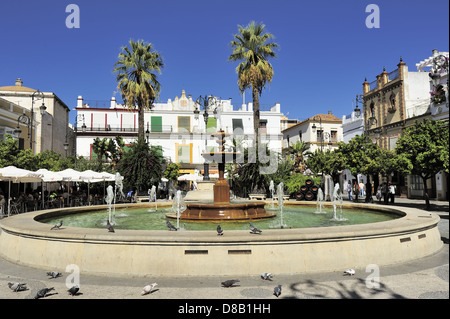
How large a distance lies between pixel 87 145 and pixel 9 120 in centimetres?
1458

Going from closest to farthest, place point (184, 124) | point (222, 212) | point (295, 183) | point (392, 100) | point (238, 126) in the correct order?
point (222, 212), point (295, 183), point (392, 100), point (184, 124), point (238, 126)

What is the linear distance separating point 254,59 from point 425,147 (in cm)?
1189

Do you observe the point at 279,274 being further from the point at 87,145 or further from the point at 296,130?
the point at 296,130

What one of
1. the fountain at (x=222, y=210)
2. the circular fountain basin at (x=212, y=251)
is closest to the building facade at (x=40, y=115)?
the fountain at (x=222, y=210)

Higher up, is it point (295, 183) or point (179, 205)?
point (295, 183)

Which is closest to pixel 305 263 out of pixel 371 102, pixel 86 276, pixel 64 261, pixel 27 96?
pixel 86 276

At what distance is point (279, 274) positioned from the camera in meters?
5.45

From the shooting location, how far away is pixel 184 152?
41.9 meters

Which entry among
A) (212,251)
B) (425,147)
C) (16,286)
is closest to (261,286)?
(212,251)

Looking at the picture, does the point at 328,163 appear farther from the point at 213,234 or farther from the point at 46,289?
the point at 46,289

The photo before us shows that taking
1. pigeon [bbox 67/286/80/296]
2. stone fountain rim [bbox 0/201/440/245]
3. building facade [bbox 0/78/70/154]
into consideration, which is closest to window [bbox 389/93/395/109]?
stone fountain rim [bbox 0/201/440/245]

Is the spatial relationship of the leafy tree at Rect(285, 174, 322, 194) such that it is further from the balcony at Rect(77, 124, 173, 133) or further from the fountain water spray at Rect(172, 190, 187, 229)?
the balcony at Rect(77, 124, 173, 133)

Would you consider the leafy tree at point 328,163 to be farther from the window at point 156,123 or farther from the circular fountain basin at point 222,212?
the window at point 156,123

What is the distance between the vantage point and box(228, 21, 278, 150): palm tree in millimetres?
22406
